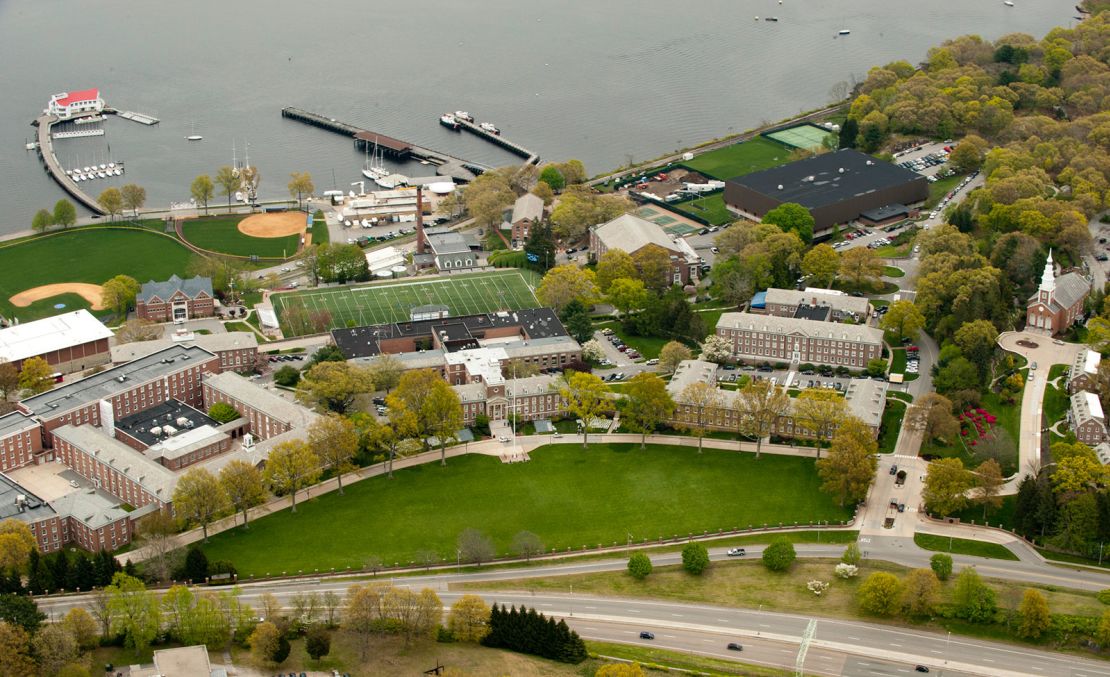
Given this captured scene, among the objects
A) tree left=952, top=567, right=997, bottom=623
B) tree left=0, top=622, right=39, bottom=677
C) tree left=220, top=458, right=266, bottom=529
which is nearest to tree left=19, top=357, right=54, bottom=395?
tree left=220, top=458, right=266, bottom=529

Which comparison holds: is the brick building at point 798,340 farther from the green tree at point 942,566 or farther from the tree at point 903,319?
the green tree at point 942,566

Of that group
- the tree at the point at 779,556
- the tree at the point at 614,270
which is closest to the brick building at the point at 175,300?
the tree at the point at 614,270

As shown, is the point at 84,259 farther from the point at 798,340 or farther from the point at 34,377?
the point at 798,340

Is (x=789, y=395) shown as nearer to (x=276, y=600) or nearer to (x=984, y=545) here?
(x=984, y=545)

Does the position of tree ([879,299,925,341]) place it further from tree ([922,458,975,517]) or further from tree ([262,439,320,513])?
tree ([262,439,320,513])

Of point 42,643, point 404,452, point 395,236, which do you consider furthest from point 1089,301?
point 42,643

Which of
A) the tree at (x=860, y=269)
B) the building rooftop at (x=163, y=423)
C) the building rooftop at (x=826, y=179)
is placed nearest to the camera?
the building rooftop at (x=163, y=423)

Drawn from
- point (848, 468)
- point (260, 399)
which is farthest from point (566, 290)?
point (848, 468)
